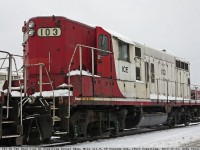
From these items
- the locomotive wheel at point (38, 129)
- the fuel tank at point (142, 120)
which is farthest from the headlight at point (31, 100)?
the fuel tank at point (142, 120)

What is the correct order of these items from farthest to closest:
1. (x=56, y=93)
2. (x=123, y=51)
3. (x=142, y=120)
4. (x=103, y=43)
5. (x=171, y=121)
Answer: (x=171, y=121)
(x=142, y=120)
(x=123, y=51)
(x=103, y=43)
(x=56, y=93)

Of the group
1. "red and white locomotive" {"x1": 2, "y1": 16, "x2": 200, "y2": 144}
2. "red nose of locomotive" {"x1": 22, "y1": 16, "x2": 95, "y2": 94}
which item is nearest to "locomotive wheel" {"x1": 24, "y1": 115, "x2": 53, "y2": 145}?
"red and white locomotive" {"x1": 2, "y1": 16, "x2": 200, "y2": 144}

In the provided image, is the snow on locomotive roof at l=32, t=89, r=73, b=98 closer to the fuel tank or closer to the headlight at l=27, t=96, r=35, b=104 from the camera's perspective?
the headlight at l=27, t=96, r=35, b=104

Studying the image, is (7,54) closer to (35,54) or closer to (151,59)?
(35,54)

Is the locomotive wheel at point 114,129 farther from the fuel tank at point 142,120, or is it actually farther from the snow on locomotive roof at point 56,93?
the snow on locomotive roof at point 56,93

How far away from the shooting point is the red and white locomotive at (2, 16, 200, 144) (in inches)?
372

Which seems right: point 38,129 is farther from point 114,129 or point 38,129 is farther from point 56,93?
point 114,129

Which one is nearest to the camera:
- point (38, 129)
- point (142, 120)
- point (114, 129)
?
point (38, 129)

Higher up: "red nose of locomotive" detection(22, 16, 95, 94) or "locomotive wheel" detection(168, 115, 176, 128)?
"red nose of locomotive" detection(22, 16, 95, 94)

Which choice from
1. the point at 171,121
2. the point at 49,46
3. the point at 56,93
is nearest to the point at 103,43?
Answer: the point at 49,46

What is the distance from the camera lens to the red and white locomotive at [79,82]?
945 cm

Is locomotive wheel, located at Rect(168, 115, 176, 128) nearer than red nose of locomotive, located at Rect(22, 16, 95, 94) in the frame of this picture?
No

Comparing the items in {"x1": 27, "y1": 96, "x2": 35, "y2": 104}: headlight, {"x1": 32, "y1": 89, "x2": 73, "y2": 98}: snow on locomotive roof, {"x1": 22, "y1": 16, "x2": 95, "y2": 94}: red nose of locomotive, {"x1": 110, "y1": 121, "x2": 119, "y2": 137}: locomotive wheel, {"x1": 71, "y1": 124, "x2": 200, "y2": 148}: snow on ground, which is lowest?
{"x1": 71, "y1": 124, "x2": 200, "y2": 148}: snow on ground

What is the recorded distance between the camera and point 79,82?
1010 centimetres
